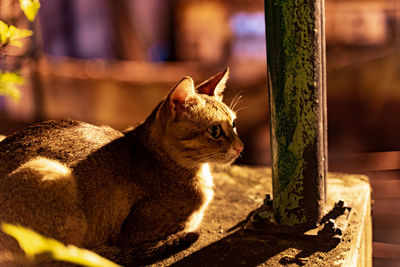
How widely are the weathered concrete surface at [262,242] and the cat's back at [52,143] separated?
0.62 meters

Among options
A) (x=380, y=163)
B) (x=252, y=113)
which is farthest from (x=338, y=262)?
(x=252, y=113)

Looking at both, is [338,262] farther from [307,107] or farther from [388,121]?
A: [388,121]

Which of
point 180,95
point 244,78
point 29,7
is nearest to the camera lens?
point 29,7

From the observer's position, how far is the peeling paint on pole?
73.3 inches

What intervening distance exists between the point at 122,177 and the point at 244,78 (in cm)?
445

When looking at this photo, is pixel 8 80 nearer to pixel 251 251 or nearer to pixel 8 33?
pixel 8 33

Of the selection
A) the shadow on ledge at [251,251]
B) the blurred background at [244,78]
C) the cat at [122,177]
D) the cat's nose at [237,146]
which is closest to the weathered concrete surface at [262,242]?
the shadow on ledge at [251,251]

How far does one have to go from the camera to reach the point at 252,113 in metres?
5.79

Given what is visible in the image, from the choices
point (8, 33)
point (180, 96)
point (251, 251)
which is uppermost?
point (8, 33)

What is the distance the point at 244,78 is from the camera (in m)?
6.18

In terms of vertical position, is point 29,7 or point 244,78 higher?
point 29,7

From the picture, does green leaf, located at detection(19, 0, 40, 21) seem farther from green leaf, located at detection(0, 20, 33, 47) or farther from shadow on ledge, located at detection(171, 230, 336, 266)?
shadow on ledge, located at detection(171, 230, 336, 266)

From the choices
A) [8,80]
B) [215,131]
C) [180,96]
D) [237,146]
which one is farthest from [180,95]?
[8,80]

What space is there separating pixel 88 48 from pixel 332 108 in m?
5.34
